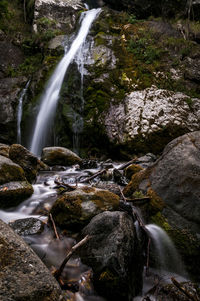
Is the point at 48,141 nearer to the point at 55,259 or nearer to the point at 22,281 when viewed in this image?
the point at 55,259

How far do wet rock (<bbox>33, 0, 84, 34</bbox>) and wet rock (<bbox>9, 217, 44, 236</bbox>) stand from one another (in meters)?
13.7

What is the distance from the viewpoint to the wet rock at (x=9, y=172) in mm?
3946

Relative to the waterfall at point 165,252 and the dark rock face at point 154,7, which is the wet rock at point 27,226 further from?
the dark rock face at point 154,7

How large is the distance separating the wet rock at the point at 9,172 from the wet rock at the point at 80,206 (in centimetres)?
134

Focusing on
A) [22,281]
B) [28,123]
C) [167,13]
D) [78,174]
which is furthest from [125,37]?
[22,281]

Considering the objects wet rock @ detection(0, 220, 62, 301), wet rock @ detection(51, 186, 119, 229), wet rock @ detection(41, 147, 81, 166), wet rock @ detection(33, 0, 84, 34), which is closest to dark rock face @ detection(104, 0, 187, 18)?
wet rock @ detection(33, 0, 84, 34)

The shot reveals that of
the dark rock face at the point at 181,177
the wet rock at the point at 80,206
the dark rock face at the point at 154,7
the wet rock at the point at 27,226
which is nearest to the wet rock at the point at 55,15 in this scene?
the dark rock face at the point at 154,7

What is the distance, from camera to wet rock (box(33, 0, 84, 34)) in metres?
13.6

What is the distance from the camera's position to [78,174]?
5844mm

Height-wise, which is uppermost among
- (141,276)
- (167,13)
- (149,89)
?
(167,13)

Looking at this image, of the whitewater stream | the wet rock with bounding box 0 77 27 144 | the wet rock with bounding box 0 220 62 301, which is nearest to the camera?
the wet rock with bounding box 0 220 62 301

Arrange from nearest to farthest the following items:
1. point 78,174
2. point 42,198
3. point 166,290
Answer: point 166,290
point 42,198
point 78,174

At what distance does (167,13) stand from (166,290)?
15.5 meters

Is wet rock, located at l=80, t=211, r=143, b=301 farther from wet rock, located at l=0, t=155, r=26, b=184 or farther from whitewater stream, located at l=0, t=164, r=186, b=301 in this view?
wet rock, located at l=0, t=155, r=26, b=184
